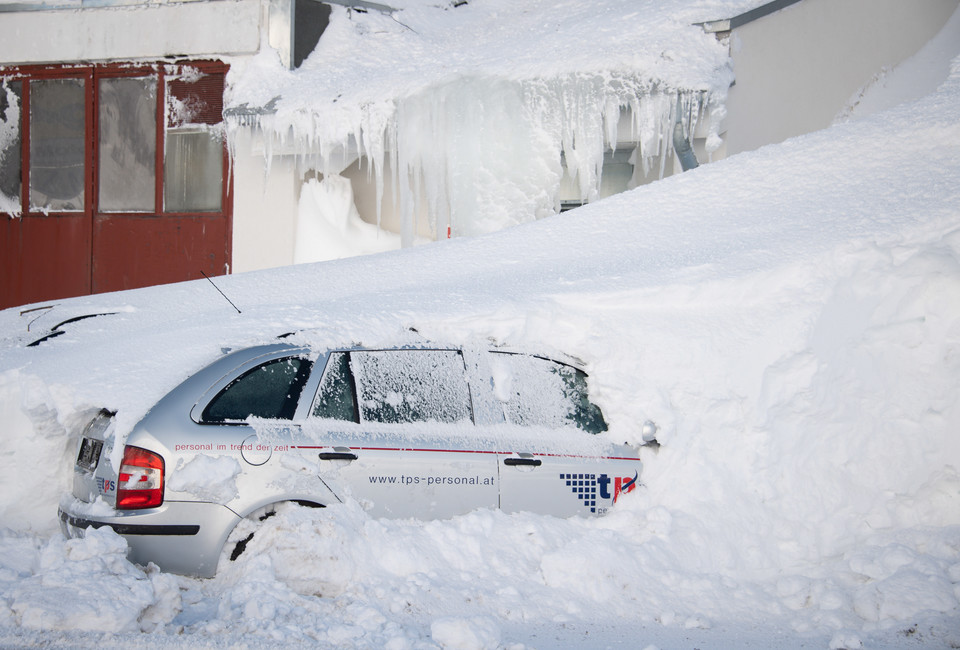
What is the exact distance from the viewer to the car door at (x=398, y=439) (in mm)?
3889

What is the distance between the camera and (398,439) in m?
3.96

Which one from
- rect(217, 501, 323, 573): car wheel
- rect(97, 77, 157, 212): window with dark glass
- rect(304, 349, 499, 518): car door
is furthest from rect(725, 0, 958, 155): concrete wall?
rect(97, 77, 157, 212): window with dark glass

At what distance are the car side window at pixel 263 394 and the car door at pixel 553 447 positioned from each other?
1009mm

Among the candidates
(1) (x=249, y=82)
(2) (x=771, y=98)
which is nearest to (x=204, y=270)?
(1) (x=249, y=82)

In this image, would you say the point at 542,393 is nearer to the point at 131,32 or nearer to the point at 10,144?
the point at 131,32

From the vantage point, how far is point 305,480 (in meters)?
3.83

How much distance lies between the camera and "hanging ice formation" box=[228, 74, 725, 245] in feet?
27.4

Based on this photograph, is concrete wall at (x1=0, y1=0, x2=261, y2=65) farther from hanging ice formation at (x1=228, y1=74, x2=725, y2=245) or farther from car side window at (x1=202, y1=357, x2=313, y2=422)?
car side window at (x1=202, y1=357, x2=313, y2=422)

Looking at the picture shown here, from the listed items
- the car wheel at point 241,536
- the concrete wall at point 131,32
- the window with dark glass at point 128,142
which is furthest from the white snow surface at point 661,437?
the concrete wall at point 131,32

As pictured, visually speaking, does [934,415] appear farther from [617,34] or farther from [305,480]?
[617,34]

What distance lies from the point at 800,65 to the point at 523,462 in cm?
649

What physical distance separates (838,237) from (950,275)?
65cm

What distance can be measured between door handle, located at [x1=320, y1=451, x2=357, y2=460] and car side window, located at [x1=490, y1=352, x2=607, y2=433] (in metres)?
0.80

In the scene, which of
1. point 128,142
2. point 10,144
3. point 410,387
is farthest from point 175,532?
point 10,144
